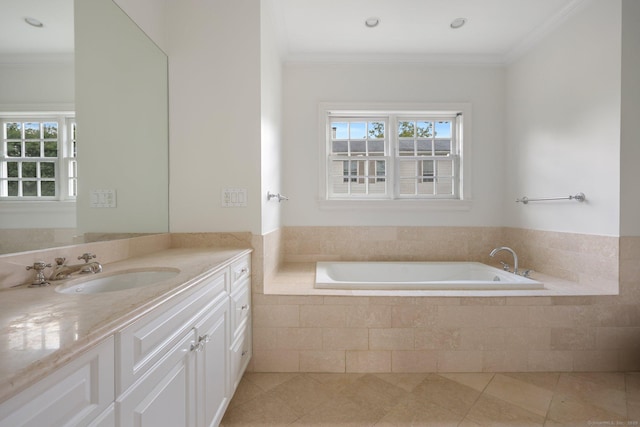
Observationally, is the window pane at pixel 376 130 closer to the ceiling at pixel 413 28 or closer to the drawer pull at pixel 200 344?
the ceiling at pixel 413 28

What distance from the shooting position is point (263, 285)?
193 centimetres

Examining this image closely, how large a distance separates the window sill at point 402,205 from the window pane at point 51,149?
81.2 inches

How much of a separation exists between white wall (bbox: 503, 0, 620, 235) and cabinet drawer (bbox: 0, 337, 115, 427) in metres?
2.82

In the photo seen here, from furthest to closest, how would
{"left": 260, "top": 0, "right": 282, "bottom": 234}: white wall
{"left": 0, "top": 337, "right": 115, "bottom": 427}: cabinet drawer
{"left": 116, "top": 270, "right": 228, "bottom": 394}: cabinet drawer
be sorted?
{"left": 260, "top": 0, "right": 282, "bottom": 234}: white wall, {"left": 116, "top": 270, "right": 228, "bottom": 394}: cabinet drawer, {"left": 0, "top": 337, "right": 115, "bottom": 427}: cabinet drawer

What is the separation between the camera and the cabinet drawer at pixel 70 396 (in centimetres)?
46

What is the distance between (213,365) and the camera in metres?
1.27

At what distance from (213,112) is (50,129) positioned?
3.14ft

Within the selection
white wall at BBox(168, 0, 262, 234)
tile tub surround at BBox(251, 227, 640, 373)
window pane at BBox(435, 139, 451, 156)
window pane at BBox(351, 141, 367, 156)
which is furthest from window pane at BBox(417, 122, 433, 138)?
white wall at BBox(168, 0, 262, 234)

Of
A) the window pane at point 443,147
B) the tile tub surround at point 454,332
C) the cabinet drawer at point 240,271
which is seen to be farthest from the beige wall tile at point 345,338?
the window pane at point 443,147

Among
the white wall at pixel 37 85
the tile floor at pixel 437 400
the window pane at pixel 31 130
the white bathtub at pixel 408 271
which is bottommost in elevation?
the tile floor at pixel 437 400

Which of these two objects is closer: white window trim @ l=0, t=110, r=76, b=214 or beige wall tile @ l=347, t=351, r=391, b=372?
white window trim @ l=0, t=110, r=76, b=214

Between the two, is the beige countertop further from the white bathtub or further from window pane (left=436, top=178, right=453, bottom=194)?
window pane (left=436, top=178, right=453, bottom=194)

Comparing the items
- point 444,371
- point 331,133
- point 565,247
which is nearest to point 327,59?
point 331,133

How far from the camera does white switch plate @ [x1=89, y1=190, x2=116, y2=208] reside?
4.43 feet
